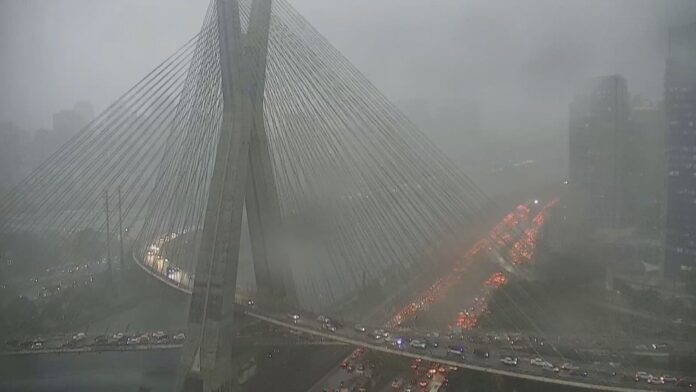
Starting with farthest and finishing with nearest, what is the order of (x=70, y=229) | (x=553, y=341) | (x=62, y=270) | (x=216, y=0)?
(x=62, y=270) → (x=70, y=229) → (x=553, y=341) → (x=216, y=0)

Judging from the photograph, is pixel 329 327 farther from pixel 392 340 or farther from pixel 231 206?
pixel 231 206

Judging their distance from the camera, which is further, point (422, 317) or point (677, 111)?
point (677, 111)

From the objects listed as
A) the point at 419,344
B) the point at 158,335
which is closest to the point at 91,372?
the point at 158,335

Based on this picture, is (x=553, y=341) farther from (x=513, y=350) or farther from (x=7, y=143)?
(x=7, y=143)

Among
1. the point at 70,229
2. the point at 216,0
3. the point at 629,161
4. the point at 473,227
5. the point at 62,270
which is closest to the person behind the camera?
the point at 216,0

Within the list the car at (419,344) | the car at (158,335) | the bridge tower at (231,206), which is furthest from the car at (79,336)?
the car at (419,344)

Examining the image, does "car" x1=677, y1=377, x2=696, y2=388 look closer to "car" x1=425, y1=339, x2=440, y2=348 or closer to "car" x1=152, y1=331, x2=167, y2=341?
"car" x1=425, y1=339, x2=440, y2=348

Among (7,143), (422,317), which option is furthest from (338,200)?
(7,143)
